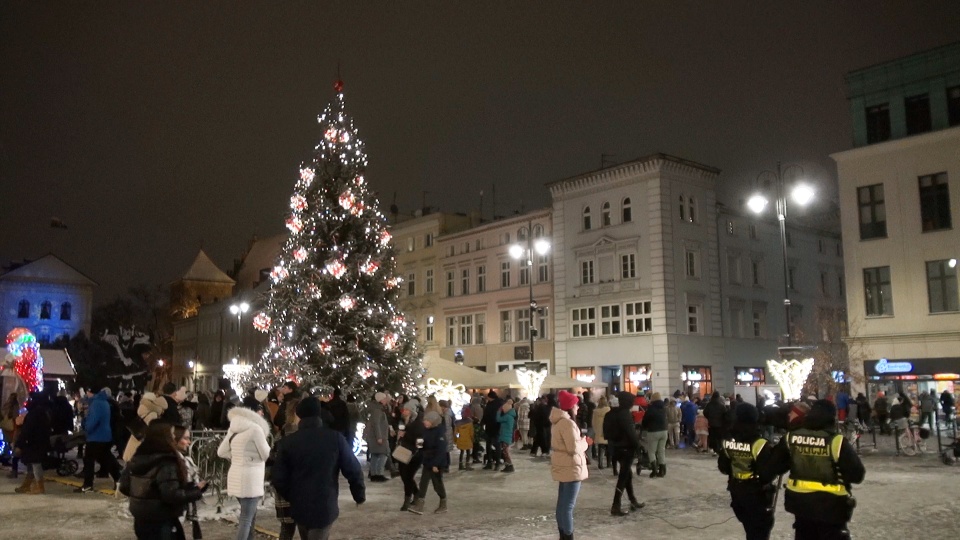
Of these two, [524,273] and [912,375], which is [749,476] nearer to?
[912,375]

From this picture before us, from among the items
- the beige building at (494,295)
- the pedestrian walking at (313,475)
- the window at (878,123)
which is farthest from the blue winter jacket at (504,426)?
the beige building at (494,295)

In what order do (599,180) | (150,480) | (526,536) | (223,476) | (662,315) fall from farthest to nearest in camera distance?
(599,180) < (662,315) < (223,476) < (526,536) < (150,480)

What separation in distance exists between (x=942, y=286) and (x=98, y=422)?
3176 centimetres

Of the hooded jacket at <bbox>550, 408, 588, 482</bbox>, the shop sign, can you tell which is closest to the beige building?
the shop sign

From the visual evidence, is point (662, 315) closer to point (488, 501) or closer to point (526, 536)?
point (488, 501)

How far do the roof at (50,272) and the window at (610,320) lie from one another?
65.9 meters

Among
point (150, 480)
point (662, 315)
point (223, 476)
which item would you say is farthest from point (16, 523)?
point (662, 315)

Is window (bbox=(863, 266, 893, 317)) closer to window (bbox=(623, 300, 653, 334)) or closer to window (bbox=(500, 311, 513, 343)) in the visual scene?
window (bbox=(623, 300, 653, 334))

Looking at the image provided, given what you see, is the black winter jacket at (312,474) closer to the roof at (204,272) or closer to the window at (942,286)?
the window at (942,286)

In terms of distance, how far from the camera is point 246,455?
28.6 ft

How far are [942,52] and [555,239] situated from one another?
69.2ft

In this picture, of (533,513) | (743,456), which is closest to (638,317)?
(533,513)

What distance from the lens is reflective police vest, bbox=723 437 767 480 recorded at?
764 centimetres

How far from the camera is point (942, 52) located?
1341 inches
